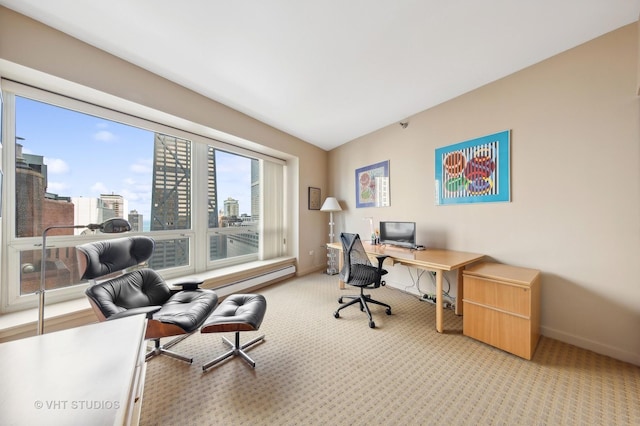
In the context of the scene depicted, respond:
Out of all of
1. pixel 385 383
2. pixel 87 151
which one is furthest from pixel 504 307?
pixel 87 151

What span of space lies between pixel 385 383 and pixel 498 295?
1.24 meters

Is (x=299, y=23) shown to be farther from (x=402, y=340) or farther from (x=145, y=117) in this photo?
(x=402, y=340)

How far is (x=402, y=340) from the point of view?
82.3 inches

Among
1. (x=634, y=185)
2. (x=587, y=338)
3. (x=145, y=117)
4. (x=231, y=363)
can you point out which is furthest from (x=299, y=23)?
(x=587, y=338)

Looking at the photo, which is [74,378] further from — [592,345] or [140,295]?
[592,345]

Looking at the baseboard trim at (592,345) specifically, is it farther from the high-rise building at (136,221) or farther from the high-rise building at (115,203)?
the high-rise building at (115,203)

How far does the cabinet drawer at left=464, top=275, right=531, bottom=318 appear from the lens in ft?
5.81

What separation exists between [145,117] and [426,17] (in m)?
2.94

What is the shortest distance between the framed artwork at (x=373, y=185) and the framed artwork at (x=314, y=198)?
33.6 inches

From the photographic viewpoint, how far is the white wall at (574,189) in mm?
1752

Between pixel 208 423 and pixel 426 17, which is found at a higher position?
pixel 426 17

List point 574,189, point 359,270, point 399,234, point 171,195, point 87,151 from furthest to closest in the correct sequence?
1. point 399,234
2. point 171,195
3. point 359,270
4. point 87,151
5. point 574,189

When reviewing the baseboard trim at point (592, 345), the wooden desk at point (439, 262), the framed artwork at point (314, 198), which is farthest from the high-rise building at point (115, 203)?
the baseboard trim at point (592, 345)

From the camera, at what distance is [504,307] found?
1.87 metres
